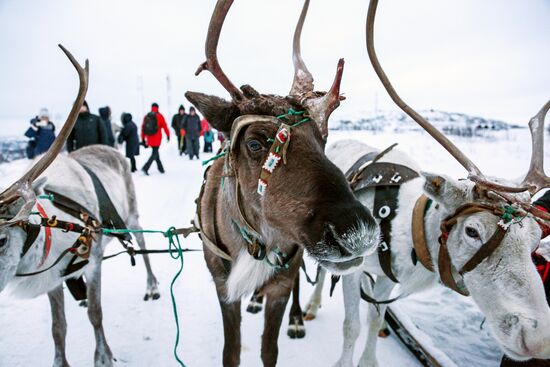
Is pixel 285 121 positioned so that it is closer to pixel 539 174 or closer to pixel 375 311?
pixel 539 174

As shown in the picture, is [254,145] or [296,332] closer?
[254,145]

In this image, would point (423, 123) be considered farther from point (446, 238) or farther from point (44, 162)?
point (44, 162)

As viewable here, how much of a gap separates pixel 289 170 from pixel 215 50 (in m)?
0.90

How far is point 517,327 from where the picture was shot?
160 centimetres

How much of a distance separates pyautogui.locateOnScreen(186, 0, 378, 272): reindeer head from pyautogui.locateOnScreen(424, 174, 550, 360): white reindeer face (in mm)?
859

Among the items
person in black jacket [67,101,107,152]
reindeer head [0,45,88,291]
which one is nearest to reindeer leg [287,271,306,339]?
reindeer head [0,45,88,291]

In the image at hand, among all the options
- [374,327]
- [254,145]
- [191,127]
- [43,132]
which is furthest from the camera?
[191,127]

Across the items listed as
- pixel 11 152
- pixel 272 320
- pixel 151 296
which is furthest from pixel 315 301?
pixel 11 152

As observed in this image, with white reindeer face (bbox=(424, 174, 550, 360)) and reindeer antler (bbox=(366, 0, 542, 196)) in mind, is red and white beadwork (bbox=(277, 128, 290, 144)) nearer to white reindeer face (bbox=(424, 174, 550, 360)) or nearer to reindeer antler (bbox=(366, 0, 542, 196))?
reindeer antler (bbox=(366, 0, 542, 196))

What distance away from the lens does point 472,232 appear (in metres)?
1.82

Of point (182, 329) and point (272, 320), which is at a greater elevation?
point (272, 320)

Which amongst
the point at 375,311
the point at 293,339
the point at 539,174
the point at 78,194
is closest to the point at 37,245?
the point at 78,194

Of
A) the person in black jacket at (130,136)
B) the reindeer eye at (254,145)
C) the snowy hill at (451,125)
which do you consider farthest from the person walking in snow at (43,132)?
the snowy hill at (451,125)

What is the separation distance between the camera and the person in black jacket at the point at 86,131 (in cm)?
643
